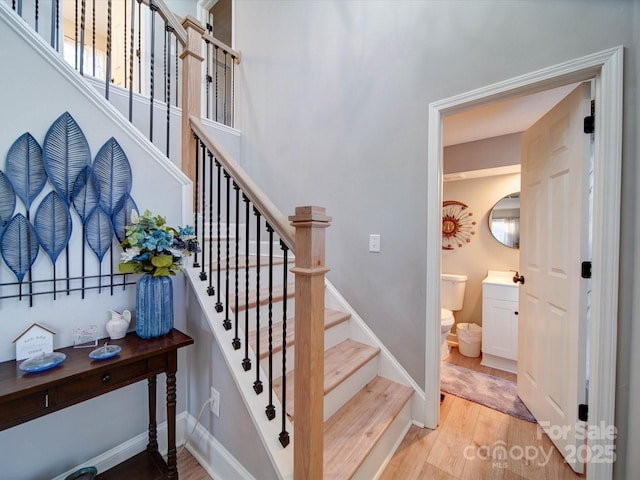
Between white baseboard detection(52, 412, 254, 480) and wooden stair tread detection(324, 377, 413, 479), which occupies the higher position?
wooden stair tread detection(324, 377, 413, 479)

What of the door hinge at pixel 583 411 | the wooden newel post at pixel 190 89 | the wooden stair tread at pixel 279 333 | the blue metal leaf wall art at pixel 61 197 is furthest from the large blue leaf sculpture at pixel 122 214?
the door hinge at pixel 583 411

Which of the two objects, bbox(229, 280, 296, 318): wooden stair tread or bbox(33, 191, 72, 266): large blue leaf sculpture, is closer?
bbox(33, 191, 72, 266): large blue leaf sculpture

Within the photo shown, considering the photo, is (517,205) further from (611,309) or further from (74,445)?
(74,445)

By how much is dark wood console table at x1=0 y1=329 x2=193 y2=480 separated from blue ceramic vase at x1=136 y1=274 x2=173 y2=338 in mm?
50

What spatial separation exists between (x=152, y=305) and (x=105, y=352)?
259 mm

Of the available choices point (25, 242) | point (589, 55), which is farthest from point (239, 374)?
point (589, 55)

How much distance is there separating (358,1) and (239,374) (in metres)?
2.68

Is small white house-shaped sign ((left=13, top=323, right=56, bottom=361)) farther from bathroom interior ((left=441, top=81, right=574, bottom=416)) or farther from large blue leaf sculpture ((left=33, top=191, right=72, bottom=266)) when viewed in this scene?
bathroom interior ((left=441, top=81, right=574, bottom=416))

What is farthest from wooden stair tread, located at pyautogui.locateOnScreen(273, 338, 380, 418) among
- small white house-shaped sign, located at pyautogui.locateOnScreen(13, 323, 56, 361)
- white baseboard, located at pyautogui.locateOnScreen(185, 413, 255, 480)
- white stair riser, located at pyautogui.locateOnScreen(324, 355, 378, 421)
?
small white house-shaped sign, located at pyautogui.locateOnScreen(13, 323, 56, 361)

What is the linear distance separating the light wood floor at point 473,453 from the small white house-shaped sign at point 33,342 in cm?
96

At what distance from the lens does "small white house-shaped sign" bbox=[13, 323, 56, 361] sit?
1119 millimetres

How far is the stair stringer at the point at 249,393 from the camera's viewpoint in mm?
1113

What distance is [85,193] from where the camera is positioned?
132 cm

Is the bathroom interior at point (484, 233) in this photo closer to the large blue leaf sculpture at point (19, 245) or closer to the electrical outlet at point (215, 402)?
the electrical outlet at point (215, 402)
